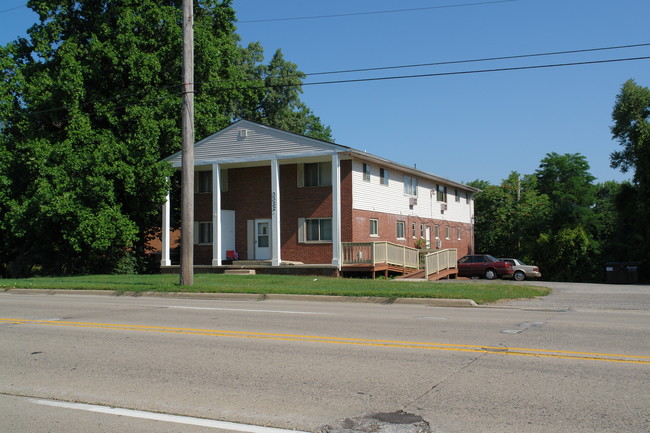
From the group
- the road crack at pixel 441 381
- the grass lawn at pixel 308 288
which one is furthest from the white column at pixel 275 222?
the road crack at pixel 441 381

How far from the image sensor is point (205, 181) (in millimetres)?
33031

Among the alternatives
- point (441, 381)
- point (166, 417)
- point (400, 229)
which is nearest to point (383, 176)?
point (400, 229)

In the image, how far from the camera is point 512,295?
58.6 feet

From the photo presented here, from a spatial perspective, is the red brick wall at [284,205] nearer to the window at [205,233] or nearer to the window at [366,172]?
the window at [205,233]

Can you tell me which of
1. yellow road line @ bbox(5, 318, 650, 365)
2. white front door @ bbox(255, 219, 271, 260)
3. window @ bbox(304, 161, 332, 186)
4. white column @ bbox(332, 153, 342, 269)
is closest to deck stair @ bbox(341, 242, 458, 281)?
white column @ bbox(332, 153, 342, 269)

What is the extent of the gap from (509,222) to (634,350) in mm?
44010

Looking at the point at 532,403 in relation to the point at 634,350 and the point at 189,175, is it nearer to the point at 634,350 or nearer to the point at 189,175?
the point at 634,350

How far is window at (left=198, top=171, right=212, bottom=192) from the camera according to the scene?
32.9 metres

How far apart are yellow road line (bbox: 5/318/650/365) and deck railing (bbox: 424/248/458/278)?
18.7m

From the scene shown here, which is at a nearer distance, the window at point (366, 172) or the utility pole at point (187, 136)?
the utility pole at point (187, 136)

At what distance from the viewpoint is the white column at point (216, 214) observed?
29.8 m

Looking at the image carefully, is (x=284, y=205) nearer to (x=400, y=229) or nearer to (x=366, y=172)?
(x=366, y=172)

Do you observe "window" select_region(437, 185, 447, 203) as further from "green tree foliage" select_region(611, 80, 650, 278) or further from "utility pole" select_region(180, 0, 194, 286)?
"utility pole" select_region(180, 0, 194, 286)

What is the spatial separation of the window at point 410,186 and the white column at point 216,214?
35.3ft
